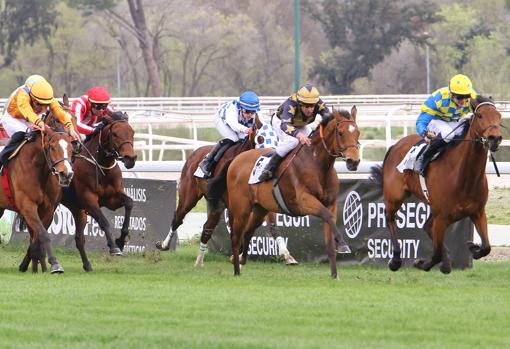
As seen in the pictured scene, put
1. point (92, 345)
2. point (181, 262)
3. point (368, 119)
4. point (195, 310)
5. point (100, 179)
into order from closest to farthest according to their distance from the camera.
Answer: point (92, 345) → point (195, 310) → point (100, 179) → point (181, 262) → point (368, 119)

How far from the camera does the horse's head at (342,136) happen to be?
1212 centimetres

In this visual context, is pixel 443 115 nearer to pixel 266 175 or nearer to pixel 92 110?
pixel 266 175

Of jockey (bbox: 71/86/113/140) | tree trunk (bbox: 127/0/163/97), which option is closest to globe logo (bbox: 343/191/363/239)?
jockey (bbox: 71/86/113/140)

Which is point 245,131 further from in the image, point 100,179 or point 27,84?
point 27,84

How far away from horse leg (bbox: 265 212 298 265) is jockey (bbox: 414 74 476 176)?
2.39 meters

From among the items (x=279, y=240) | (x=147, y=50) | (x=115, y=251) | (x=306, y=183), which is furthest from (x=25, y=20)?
(x=306, y=183)

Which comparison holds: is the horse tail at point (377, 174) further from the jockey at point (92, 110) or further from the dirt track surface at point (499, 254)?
the jockey at point (92, 110)

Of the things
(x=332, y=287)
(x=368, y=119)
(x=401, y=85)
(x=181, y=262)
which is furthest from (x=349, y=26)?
(x=332, y=287)

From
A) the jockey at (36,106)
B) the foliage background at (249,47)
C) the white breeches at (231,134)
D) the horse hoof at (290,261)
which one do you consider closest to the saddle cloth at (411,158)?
the horse hoof at (290,261)

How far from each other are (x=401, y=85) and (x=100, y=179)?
178 feet

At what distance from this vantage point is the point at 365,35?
56750 millimetres

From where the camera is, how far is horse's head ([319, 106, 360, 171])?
12.1 meters

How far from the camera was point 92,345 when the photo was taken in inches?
321

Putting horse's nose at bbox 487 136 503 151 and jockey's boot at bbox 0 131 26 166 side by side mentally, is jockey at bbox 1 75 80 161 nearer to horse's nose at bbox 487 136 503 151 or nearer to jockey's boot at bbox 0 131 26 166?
jockey's boot at bbox 0 131 26 166
